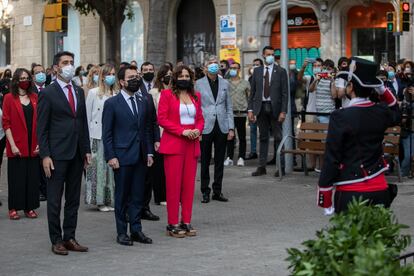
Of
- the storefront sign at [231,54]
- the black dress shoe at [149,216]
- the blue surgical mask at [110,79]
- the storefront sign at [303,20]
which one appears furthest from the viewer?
the storefront sign at [303,20]

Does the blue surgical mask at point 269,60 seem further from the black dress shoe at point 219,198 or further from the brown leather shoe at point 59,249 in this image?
the brown leather shoe at point 59,249

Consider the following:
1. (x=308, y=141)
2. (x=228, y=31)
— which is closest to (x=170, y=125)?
(x=308, y=141)

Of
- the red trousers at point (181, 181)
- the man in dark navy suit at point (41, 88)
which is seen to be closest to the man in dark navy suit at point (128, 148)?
the red trousers at point (181, 181)

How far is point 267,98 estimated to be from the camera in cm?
1579

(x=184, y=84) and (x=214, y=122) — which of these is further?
(x=214, y=122)

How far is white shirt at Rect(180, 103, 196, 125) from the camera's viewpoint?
10.5m

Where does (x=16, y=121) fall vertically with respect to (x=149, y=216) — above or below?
above

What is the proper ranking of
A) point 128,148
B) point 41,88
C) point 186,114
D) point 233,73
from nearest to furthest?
point 128,148, point 186,114, point 41,88, point 233,73

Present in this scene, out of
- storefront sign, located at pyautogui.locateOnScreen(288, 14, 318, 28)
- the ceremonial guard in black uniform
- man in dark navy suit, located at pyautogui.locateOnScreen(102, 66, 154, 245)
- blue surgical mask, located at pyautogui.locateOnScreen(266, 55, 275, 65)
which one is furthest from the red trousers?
storefront sign, located at pyautogui.locateOnScreen(288, 14, 318, 28)

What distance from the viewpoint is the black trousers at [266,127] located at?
1565 centimetres

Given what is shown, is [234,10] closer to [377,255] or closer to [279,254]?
[279,254]

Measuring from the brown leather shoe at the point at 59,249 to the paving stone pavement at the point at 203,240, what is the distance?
0.19 feet

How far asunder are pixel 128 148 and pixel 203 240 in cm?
129

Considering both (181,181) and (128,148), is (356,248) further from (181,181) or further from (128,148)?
(181,181)
